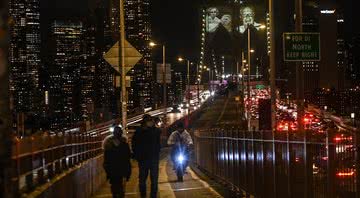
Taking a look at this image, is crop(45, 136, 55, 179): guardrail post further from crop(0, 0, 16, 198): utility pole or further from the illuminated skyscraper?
the illuminated skyscraper

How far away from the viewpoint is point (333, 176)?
33.8ft

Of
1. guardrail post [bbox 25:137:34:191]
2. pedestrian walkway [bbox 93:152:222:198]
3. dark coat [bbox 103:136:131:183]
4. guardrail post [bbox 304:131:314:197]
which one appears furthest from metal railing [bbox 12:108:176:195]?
guardrail post [bbox 304:131:314:197]

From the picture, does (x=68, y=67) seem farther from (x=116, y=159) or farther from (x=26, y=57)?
(x=116, y=159)

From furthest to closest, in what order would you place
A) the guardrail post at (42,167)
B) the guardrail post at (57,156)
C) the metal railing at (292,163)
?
the guardrail post at (57,156)
the guardrail post at (42,167)
the metal railing at (292,163)

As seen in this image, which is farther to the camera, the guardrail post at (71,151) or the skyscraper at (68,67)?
the skyscraper at (68,67)

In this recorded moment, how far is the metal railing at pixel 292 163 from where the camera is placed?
9.84m

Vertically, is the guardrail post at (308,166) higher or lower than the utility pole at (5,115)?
lower

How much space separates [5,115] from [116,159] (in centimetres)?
757

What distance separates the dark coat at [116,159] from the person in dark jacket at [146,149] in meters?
1.09

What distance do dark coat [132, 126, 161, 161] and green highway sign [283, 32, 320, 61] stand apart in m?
8.18

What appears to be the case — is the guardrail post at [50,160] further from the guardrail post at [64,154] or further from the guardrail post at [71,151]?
the guardrail post at [71,151]

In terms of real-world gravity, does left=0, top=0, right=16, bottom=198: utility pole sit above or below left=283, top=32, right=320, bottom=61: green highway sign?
below

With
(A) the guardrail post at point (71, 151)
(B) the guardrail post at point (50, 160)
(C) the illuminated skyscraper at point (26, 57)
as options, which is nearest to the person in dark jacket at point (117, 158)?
(A) the guardrail post at point (71, 151)

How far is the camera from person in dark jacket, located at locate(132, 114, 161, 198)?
15359mm
